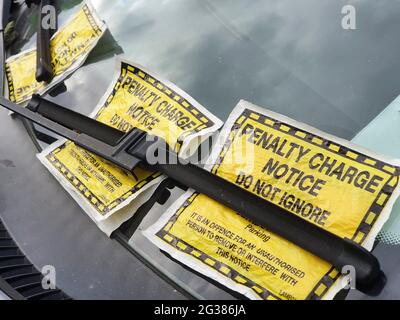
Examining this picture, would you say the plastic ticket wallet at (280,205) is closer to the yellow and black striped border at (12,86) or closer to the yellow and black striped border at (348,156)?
the yellow and black striped border at (348,156)

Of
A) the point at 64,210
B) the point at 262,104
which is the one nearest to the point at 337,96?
the point at 262,104

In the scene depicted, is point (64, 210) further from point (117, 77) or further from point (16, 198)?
point (117, 77)

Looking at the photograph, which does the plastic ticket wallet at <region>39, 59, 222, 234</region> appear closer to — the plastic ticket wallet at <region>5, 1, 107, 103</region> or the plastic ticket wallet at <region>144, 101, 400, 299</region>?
the plastic ticket wallet at <region>144, 101, 400, 299</region>

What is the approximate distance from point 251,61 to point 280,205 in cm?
57

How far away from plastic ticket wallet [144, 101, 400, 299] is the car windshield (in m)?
0.06

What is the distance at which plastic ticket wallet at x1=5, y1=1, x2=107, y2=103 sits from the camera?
217 cm

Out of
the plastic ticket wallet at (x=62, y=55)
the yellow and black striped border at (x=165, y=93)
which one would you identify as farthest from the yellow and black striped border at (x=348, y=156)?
the plastic ticket wallet at (x=62, y=55)

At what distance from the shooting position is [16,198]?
6.20ft

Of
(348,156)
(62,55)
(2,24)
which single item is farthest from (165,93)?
(2,24)

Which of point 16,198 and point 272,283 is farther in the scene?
point 16,198

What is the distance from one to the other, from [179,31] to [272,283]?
1.04m

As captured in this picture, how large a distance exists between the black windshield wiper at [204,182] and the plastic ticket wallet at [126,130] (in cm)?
8

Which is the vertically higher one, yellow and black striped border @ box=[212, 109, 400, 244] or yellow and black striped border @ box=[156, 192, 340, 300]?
yellow and black striped border @ box=[212, 109, 400, 244]

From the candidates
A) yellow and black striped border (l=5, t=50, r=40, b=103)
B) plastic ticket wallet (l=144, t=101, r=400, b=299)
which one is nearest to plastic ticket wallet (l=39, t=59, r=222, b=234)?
plastic ticket wallet (l=144, t=101, r=400, b=299)
